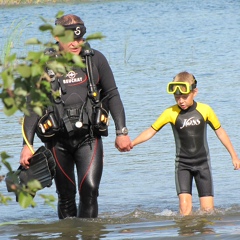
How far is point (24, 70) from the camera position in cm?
288

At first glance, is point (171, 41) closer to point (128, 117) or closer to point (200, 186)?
point (128, 117)

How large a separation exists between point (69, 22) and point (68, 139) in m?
0.88

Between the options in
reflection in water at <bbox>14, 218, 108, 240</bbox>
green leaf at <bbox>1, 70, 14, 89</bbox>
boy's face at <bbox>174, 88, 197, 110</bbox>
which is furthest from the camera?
boy's face at <bbox>174, 88, 197, 110</bbox>

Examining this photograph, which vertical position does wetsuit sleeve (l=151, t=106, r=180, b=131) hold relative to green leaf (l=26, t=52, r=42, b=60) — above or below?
below

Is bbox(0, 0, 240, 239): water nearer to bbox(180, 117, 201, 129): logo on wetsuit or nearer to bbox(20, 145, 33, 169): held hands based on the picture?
bbox(20, 145, 33, 169): held hands

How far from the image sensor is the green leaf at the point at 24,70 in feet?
9.43

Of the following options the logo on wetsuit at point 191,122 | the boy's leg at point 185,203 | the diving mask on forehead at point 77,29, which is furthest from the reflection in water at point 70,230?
the diving mask on forehead at point 77,29

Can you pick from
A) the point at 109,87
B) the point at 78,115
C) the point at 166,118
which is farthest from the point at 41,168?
the point at 166,118

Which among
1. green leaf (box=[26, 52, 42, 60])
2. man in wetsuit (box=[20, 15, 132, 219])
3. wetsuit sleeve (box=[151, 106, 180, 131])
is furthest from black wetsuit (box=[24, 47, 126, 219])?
green leaf (box=[26, 52, 42, 60])

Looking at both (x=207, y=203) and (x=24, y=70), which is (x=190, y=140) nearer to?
(x=207, y=203)

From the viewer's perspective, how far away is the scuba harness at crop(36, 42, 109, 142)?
6.02 metres

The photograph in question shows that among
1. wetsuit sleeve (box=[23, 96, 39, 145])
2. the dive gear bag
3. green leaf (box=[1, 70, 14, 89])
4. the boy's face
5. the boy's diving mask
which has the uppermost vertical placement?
green leaf (box=[1, 70, 14, 89])

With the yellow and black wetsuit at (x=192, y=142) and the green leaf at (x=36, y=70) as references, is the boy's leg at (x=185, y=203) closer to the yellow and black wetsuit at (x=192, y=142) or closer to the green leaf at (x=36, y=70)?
the yellow and black wetsuit at (x=192, y=142)

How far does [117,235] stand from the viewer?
6.27m
